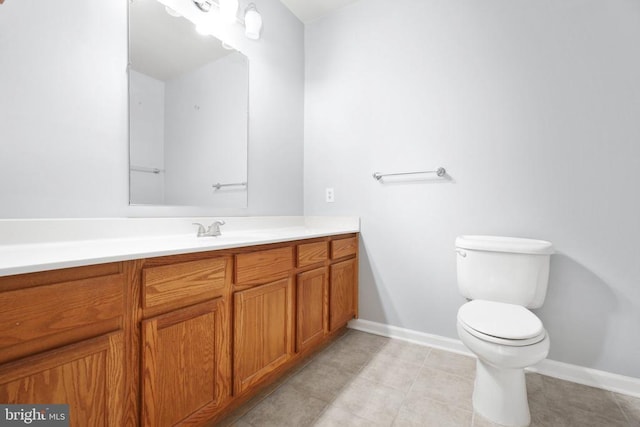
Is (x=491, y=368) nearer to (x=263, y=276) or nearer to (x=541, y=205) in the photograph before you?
(x=541, y=205)

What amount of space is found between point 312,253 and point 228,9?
145 cm

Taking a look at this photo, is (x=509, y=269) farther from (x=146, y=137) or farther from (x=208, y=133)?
(x=146, y=137)

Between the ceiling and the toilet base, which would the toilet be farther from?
the ceiling

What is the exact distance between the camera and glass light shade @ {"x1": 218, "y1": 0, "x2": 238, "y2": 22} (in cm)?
158

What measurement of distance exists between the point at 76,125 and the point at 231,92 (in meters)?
0.90

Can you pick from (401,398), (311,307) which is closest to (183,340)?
(311,307)

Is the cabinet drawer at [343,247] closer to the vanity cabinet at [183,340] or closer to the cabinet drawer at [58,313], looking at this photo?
the vanity cabinet at [183,340]

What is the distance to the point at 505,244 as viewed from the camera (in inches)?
58.9

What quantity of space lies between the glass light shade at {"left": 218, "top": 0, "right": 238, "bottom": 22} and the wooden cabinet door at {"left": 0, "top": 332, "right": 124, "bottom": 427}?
1.68m

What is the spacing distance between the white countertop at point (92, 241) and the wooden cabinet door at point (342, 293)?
1.38ft

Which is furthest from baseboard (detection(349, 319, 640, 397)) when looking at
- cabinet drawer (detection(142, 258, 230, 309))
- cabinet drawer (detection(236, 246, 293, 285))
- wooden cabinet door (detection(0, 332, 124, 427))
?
wooden cabinet door (detection(0, 332, 124, 427))

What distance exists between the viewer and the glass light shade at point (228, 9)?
1585 millimetres

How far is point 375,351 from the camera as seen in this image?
183 centimetres

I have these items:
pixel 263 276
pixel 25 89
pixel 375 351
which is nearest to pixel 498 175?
pixel 375 351
